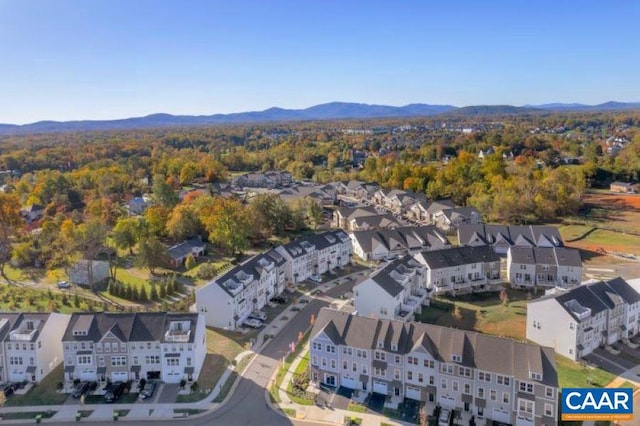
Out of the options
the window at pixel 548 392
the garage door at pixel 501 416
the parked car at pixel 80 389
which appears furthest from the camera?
the parked car at pixel 80 389

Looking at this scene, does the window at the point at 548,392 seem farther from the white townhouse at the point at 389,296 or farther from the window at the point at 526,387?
the white townhouse at the point at 389,296

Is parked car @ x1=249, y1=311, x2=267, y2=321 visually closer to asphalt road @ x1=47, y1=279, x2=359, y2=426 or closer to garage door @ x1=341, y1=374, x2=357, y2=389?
asphalt road @ x1=47, y1=279, x2=359, y2=426

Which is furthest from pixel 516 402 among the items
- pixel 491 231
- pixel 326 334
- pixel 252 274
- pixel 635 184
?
pixel 635 184

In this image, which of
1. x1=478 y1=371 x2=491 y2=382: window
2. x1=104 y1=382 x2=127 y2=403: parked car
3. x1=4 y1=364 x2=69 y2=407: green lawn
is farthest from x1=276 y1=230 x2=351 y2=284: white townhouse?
x1=478 y1=371 x2=491 y2=382: window

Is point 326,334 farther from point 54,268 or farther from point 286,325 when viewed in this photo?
point 54,268

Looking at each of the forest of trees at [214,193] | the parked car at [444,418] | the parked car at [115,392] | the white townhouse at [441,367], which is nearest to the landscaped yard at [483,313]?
the white townhouse at [441,367]

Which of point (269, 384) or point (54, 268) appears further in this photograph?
point (54, 268)

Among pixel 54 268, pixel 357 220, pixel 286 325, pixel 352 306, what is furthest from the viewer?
pixel 357 220
